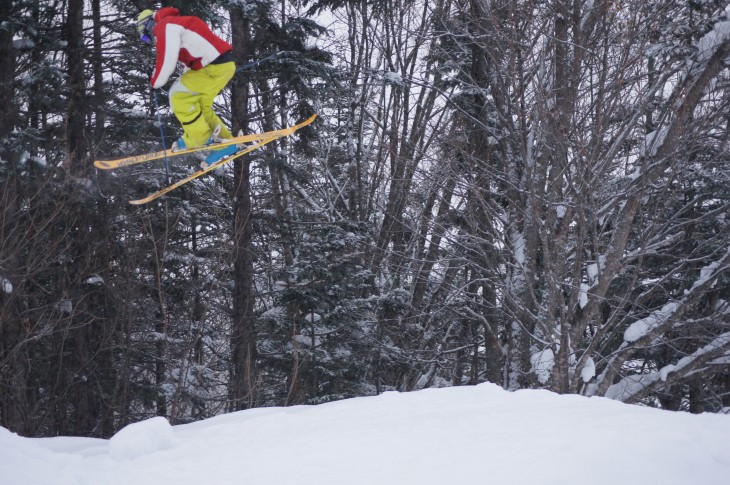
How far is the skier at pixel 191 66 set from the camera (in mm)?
6766

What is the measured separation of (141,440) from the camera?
4777 mm

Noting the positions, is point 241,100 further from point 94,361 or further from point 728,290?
point 728,290

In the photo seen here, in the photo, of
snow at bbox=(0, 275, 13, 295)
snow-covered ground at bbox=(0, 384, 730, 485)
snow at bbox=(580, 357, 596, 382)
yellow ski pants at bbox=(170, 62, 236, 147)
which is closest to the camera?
snow-covered ground at bbox=(0, 384, 730, 485)

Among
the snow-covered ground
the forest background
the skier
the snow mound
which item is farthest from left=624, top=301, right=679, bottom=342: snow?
the snow mound

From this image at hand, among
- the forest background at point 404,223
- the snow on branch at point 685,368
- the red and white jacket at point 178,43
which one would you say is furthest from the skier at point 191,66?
the snow on branch at point 685,368

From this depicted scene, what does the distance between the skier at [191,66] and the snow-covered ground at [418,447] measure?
381cm

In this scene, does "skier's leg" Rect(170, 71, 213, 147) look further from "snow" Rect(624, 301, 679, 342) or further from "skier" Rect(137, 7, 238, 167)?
"snow" Rect(624, 301, 679, 342)

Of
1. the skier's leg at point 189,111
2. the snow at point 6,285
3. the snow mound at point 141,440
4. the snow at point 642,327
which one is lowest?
the snow at point 642,327

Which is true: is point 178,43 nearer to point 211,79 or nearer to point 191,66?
point 191,66

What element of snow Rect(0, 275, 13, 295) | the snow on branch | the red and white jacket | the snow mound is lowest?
the snow on branch

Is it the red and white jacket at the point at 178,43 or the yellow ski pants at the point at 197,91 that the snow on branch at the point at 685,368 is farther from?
the red and white jacket at the point at 178,43

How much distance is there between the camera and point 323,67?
11656mm

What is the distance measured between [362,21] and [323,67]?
675cm

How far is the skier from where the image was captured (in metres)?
6.77
